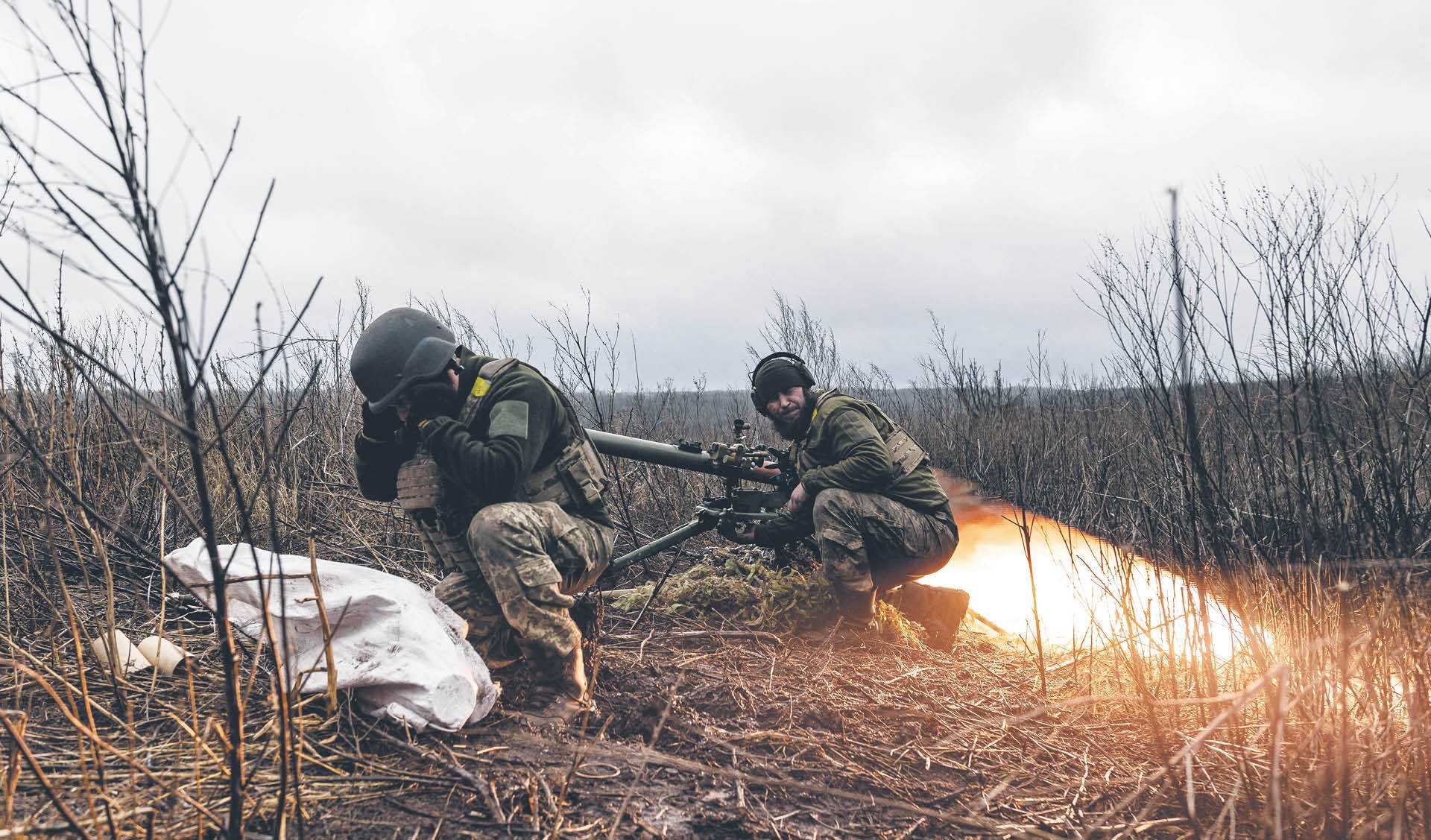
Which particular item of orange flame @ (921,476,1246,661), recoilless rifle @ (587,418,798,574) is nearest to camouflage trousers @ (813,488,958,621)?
recoilless rifle @ (587,418,798,574)

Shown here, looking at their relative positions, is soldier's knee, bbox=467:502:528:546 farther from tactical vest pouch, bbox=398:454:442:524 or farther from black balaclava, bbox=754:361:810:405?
black balaclava, bbox=754:361:810:405

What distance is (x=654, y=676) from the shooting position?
12.1 feet

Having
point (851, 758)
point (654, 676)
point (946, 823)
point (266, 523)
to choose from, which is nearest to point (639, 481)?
point (266, 523)

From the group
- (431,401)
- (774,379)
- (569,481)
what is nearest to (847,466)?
(774,379)

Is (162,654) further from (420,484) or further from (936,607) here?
(936,607)

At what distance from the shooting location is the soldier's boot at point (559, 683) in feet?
10.2

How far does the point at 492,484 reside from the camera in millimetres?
3248

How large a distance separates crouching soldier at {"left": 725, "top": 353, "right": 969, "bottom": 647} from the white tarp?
231 cm

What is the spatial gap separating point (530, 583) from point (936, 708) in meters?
1.92

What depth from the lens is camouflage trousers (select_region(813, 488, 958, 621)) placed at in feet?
15.2

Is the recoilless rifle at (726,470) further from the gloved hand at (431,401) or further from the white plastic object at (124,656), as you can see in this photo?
the white plastic object at (124,656)

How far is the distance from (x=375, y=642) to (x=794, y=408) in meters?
2.85

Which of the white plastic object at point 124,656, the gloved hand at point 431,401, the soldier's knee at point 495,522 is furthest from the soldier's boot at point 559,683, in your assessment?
the white plastic object at point 124,656

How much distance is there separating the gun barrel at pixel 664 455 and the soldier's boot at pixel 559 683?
1.65 meters
